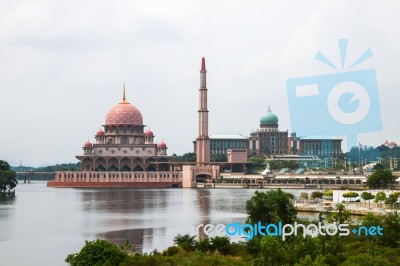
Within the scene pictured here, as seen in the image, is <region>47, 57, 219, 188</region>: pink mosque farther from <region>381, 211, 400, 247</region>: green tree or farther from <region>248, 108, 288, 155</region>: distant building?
<region>381, 211, 400, 247</region>: green tree

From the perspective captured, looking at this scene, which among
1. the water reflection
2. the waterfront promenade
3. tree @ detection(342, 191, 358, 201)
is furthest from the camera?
tree @ detection(342, 191, 358, 201)

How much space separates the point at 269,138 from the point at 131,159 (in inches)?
1622

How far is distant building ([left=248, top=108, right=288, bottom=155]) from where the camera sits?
13925 centimetres

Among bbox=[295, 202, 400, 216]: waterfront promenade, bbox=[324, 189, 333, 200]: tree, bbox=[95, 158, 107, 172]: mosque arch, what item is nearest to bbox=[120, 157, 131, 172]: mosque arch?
bbox=[95, 158, 107, 172]: mosque arch

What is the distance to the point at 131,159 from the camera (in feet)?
340

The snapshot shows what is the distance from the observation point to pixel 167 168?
10662cm

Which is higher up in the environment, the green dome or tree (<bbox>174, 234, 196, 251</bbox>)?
the green dome

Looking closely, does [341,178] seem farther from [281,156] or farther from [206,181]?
[281,156]

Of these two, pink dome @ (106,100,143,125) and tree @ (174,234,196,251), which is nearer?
tree @ (174,234,196,251)

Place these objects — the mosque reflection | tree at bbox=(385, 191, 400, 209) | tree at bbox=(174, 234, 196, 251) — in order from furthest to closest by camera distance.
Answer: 1. tree at bbox=(385, 191, 400, 209)
2. the mosque reflection
3. tree at bbox=(174, 234, 196, 251)

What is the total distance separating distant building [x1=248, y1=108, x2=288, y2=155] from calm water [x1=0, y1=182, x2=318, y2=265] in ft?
261

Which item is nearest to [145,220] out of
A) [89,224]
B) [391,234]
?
[89,224]

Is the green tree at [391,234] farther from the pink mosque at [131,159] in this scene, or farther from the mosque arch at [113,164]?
the mosque arch at [113,164]

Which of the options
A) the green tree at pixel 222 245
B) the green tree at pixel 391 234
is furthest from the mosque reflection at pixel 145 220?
the green tree at pixel 391 234
